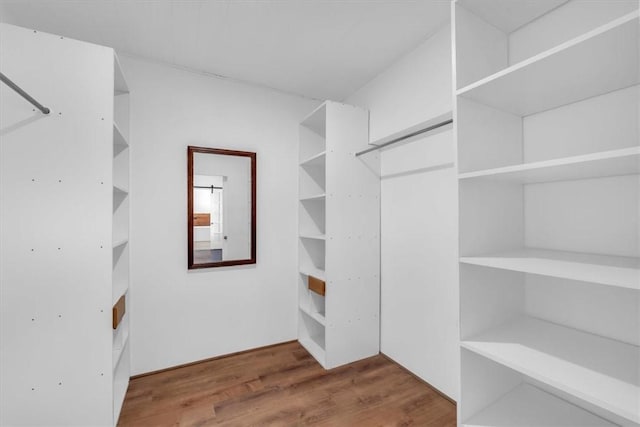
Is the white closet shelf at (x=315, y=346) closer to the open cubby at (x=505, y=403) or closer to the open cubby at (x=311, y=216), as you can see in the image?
the open cubby at (x=311, y=216)

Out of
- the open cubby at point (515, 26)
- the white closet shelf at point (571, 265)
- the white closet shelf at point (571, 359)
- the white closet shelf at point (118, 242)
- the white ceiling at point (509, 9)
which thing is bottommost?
the white closet shelf at point (571, 359)

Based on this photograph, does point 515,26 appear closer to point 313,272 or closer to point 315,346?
point 313,272

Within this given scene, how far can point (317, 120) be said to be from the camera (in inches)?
109

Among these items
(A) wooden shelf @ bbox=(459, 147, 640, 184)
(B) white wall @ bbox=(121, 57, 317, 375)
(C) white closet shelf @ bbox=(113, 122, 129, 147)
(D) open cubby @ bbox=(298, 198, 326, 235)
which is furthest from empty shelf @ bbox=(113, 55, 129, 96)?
(A) wooden shelf @ bbox=(459, 147, 640, 184)

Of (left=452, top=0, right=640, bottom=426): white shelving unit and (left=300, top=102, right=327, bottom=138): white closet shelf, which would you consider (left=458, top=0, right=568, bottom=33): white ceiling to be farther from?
(left=300, top=102, right=327, bottom=138): white closet shelf

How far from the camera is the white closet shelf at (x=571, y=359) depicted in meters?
0.87

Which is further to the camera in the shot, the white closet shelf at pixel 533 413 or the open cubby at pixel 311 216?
the open cubby at pixel 311 216

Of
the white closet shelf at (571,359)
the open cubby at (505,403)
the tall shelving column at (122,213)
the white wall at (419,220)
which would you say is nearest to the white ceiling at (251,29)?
the white wall at (419,220)

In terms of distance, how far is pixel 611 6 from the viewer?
3.90 feet

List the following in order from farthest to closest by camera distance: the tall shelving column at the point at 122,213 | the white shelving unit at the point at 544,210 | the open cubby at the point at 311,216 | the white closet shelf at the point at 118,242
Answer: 1. the open cubby at the point at 311,216
2. the tall shelving column at the point at 122,213
3. the white closet shelf at the point at 118,242
4. the white shelving unit at the point at 544,210

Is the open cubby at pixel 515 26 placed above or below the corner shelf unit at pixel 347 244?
above

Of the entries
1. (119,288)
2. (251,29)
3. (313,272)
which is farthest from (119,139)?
(313,272)

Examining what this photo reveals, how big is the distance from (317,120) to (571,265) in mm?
2245

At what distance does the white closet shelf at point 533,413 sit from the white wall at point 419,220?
40 centimetres
